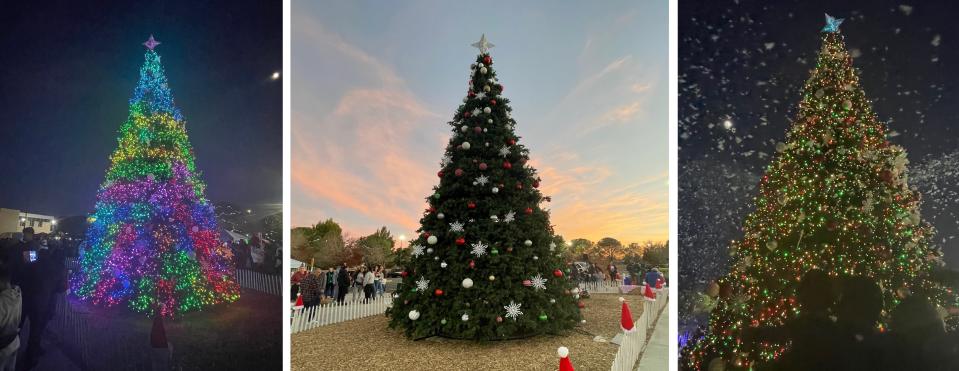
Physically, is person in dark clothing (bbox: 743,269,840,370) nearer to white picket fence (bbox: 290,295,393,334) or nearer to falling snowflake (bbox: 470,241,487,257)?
falling snowflake (bbox: 470,241,487,257)

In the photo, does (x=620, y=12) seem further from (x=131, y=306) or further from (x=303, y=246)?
(x=303, y=246)

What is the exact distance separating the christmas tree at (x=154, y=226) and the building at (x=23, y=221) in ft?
0.61

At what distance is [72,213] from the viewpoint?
2.46 m

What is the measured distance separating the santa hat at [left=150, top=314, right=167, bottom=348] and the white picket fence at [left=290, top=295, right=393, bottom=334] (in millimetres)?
1550

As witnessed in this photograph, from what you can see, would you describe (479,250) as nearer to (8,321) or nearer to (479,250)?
(479,250)

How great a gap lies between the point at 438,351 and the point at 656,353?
5.54 feet

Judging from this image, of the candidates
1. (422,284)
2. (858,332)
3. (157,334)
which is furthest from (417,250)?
(858,332)

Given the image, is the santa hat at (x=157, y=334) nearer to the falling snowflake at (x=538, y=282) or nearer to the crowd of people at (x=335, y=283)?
the crowd of people at (x=335, y=283)

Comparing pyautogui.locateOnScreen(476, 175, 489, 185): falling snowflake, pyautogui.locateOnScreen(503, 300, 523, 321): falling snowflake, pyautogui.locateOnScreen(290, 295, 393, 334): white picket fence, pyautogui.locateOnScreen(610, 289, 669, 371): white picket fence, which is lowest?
pyautogui.locateOnScreen(290, 295, 393, 334): white picket fence

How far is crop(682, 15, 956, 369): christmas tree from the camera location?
2.38 meters

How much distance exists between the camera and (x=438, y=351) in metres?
3.34

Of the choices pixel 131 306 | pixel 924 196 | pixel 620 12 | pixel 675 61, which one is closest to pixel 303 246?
pixel 131 306

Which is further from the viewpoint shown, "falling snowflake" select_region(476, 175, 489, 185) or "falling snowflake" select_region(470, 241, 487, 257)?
"falling snowflake" select_region(476, 175, 489, 185)

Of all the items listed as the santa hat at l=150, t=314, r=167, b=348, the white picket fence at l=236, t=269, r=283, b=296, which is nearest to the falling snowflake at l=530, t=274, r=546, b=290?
the white picket fence at l=236, t=269, r=283, b=296
